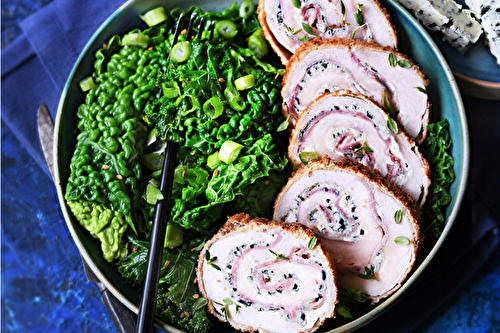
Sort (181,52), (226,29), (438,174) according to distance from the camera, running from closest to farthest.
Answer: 1. (438,174)
2. (181,52)
3. (226,29)

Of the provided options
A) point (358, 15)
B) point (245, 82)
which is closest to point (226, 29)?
point (245, 82)

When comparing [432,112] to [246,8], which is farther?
[246,8]

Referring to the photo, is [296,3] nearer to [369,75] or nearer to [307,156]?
[369,75]

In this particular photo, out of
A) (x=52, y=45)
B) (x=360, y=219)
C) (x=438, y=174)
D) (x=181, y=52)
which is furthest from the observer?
(x=52, y=45)

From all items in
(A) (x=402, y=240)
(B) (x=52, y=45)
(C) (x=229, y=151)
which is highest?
(B) (x=52, y=45)

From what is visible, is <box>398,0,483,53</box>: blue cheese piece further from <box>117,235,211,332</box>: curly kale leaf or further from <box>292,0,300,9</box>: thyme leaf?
<box>117,235,211,332</box>: curly kale leaf

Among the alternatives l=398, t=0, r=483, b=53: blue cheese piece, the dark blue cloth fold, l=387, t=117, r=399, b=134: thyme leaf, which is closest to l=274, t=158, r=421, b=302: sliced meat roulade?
l=387, t=117, r=399, b=134: thyme leaf

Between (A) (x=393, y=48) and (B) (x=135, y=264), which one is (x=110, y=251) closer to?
(B) (x=135, y=264)
